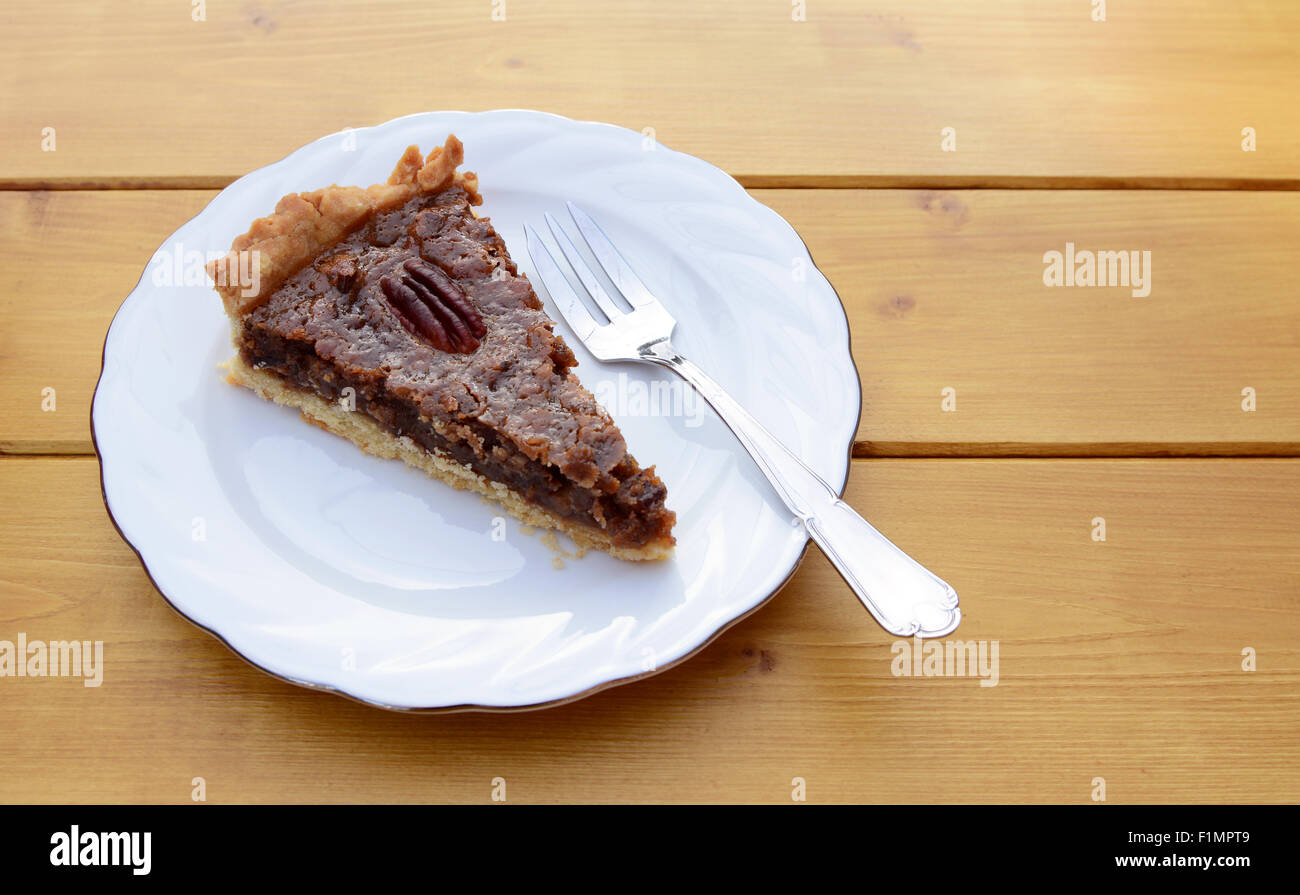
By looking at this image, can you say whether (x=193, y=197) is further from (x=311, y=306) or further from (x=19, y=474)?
(x=19, y=474)

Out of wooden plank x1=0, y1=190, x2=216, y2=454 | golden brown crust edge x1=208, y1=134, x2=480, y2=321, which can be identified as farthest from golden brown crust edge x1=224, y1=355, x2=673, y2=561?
wooden plank x1=0, y1=190, x2=216, y2=454

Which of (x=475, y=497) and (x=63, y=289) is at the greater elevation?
(x=63, y=289)

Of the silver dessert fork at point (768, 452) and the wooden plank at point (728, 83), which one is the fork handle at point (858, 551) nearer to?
the silver dessert fork at point (768, 452)

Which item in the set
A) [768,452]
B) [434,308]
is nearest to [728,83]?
[434,308]

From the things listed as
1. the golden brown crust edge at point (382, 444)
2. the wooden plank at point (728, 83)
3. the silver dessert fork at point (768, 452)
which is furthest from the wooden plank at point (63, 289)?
the silver dessert fork at point (768, 452)

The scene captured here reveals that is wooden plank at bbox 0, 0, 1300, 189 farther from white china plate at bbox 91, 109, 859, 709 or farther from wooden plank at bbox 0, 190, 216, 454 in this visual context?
white china plate at bbox 91, 109, 859, 709

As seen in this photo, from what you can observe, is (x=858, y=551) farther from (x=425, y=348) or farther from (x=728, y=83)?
(x=728, y=83)

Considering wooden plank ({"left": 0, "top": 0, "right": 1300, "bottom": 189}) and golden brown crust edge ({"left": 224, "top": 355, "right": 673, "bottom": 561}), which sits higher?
wooden plank ({"left": 0, "top": 0, "right": 1300, "bottom": 189})
